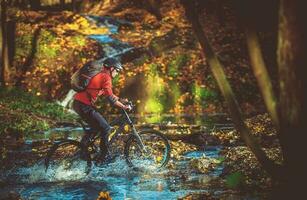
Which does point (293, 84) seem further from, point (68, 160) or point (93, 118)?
point (68, 160)

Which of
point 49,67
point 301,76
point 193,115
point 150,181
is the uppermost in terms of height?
point 49,67

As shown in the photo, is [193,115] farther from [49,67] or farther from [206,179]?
[206,179]

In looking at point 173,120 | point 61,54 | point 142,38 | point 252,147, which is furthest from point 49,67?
point 252,147

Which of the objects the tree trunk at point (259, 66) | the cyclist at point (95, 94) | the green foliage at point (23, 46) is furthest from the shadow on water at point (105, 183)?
the green foliage at point (23, 46)

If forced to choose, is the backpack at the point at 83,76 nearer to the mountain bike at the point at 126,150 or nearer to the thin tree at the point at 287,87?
the mountain bike at the point at 126,150

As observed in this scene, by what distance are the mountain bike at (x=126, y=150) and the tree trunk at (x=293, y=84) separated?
5063 millimetres

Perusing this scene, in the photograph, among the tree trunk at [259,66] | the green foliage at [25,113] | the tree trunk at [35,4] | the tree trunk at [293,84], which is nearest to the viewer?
the tree trunk at [293,84]

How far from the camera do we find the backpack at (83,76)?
29.6 ft

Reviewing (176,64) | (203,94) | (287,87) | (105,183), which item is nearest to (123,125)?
(105,183)

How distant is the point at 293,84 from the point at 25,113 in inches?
Result: 585

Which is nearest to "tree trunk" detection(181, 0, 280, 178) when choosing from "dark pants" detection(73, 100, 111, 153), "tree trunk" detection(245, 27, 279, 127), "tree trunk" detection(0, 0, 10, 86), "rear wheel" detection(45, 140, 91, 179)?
"tree trunk" detection(245, 27, 279, 127)

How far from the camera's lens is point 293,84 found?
447 centimetres

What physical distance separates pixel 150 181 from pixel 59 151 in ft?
6.11

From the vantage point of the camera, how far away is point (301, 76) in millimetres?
4434
